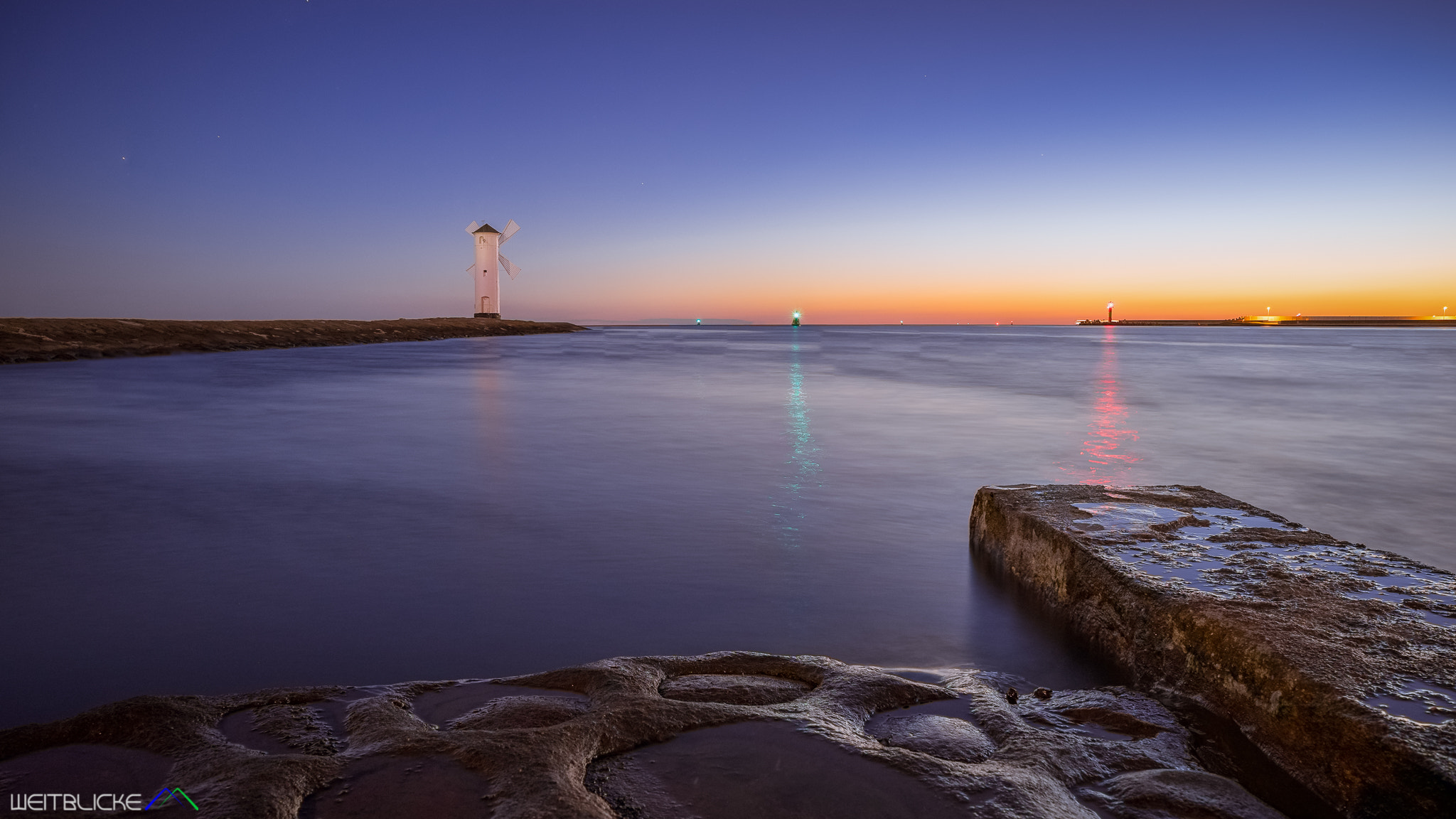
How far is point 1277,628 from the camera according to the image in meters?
1.93

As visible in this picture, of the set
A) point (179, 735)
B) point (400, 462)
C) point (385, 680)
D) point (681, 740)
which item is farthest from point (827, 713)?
point (400, 462)

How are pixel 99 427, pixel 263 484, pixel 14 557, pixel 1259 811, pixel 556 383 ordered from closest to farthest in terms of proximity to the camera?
pixel 1259 811
pixel 14 557
pixel 263 484
pixel 99 427
pixel 556 383

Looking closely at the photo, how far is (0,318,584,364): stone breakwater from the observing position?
20250 millimetres

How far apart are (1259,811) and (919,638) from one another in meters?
1.36

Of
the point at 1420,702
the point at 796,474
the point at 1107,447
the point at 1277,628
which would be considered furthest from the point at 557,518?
the point at 1107,447

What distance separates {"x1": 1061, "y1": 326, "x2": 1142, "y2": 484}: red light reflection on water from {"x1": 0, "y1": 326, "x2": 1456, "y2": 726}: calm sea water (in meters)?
0.05

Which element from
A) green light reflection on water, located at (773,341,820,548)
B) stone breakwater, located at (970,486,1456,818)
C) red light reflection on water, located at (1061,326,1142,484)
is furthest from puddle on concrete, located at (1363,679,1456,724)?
red light reflection on water, located at (1061,326,1142,484)

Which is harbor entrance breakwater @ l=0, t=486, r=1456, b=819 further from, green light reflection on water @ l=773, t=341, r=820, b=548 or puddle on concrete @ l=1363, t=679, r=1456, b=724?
green light reflection on water @ l=773, t=341, r=820, b=548

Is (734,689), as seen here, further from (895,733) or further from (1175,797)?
(1175,797)

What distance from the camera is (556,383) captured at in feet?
53.7

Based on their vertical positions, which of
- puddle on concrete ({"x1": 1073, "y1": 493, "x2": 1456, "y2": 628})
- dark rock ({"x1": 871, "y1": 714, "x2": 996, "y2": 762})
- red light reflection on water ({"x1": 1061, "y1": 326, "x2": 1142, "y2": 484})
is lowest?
red light reflection on water ({"x1": 1061, "y1": 326, "x2": 1142, "y2": 484})

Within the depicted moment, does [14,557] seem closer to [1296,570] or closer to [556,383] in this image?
[1296,570]

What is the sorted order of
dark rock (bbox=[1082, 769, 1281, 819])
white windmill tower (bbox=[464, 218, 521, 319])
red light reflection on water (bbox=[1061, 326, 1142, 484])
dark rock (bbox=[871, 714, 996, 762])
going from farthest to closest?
white windmill tower (bbox=[464, 218, 521, 319])
red light reflection on water (bbox=[1061, 326, 1142, 484])
dark rock (bbox=[871, 714, 996, 762])
dark rock (bbox=[1082, 769, 1281, 819])

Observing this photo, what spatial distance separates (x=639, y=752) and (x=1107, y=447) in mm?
7326
